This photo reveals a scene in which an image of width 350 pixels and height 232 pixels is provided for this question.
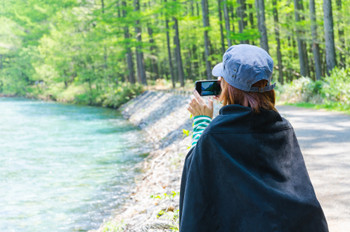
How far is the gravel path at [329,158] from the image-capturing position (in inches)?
191

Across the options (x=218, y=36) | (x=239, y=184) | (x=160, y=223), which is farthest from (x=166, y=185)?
(x=218, y=36)

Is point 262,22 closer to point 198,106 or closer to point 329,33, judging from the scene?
point 329,33

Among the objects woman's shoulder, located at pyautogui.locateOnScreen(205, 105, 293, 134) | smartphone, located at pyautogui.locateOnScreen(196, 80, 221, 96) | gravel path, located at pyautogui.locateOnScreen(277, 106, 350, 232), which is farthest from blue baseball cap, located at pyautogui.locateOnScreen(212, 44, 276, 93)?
gravel path, located at pyautogui.locateOnScreen(277, 106, 350, 232)

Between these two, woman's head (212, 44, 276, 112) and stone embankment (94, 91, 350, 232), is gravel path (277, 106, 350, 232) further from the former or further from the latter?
woman's head (212, 44, 276, 112)

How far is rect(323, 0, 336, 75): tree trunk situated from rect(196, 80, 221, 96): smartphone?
16326 mm

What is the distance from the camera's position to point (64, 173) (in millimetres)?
12086

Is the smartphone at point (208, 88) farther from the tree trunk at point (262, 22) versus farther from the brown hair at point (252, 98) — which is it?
the tree trunk at point (262, 22)

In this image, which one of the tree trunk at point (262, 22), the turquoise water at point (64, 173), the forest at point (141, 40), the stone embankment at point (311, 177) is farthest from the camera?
the forest at point (141, 40)

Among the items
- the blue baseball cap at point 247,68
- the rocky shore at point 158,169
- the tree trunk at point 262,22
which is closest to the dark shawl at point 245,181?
the blue baseball cap at point 247,68

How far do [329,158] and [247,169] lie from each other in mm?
5752

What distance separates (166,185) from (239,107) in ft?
22.1

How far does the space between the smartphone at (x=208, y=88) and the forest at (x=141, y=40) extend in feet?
51.3

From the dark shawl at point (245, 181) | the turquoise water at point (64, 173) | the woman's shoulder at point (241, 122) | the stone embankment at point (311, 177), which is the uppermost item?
the woman's shoulder at point (241, 122)

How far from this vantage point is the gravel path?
484 centimetres
